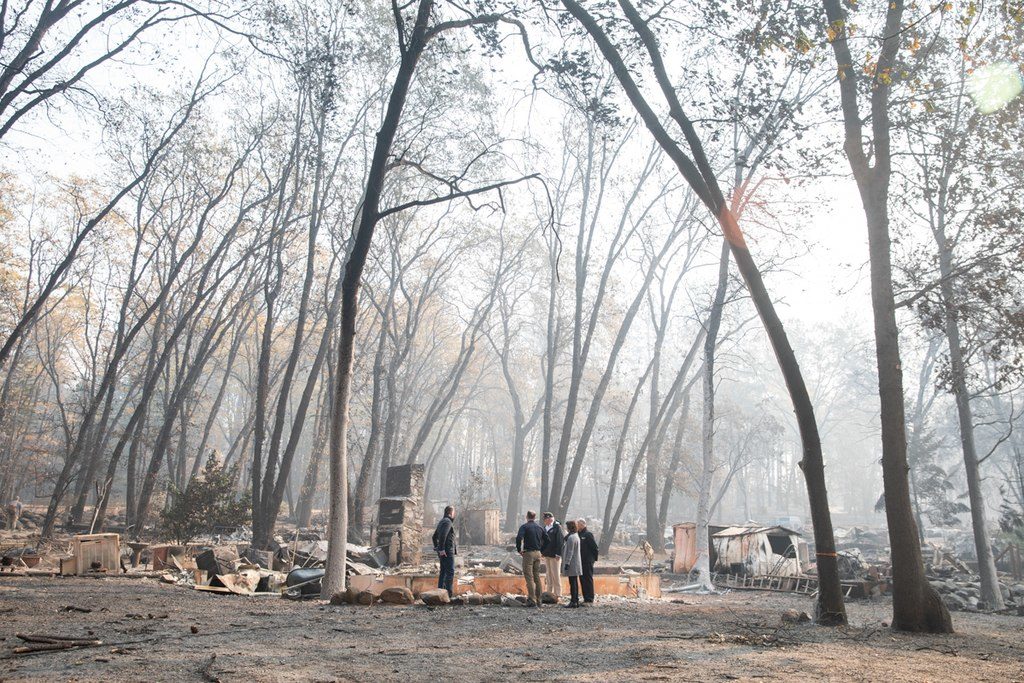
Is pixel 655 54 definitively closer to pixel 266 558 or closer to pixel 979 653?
pixel 979 653

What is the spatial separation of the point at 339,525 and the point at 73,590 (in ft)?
14.1

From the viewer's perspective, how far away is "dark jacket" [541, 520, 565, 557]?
1293 centimetres

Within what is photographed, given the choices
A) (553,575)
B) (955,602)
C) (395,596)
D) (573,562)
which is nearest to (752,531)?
(955,602)

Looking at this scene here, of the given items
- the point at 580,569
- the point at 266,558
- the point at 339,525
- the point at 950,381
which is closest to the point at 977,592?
the point at 950,381

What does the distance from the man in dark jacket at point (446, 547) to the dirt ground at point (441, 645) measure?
3.75 feet

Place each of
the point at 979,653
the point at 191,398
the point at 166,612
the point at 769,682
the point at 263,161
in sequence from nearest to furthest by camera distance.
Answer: the point at 769,682 < the point at 979,653 < the point at 166,612 < the point at 263,161 < the point at 191,398

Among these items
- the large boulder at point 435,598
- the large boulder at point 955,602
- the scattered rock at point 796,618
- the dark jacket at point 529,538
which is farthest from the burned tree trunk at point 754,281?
the large boulder at point 955,602

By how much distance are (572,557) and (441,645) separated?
17.2ft

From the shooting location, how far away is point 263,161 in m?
24.4

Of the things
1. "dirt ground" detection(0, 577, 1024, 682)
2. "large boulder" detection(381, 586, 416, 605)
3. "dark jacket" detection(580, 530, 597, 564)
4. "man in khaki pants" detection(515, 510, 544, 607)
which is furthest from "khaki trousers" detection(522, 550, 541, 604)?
"large boulder" detection(381, 586, 416, 605)

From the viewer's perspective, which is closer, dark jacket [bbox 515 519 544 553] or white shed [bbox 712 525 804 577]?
dark jacket [bbox 515 519 544 553]

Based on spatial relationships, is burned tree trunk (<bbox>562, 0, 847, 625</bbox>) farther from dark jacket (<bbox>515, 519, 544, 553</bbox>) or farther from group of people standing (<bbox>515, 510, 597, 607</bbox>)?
dark jacket (<bbox>515, 519, 544, 553</bbox>)

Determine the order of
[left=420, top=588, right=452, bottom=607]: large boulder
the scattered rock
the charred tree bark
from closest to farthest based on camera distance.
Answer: the charred tree bark, the scattered rock, [left=420, top=588, right=452, bottom=607]: large boulder

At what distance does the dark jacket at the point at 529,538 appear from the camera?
12320 millimetres
